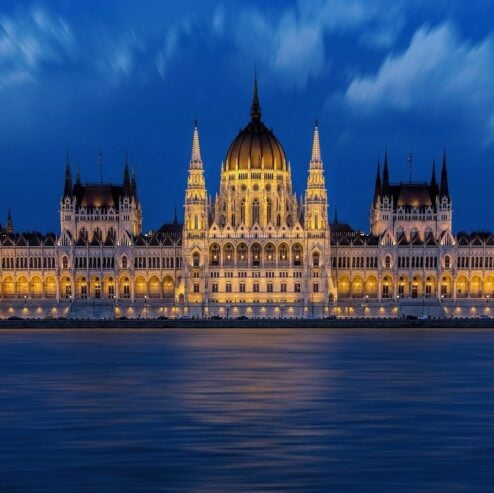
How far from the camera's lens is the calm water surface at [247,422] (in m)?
31.9

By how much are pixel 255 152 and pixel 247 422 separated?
108 metres

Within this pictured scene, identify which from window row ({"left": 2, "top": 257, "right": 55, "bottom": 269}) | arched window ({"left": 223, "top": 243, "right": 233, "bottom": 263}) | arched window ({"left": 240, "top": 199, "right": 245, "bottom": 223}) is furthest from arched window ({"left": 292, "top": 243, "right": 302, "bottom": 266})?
window row ({"left": 2, "top": 257, "right": 55, "bottom": 269})

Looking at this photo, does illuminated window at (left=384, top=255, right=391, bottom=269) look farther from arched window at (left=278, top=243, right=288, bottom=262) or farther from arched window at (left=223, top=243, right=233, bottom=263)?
arched window at (left=223, top=243, right=233, bottom=263)

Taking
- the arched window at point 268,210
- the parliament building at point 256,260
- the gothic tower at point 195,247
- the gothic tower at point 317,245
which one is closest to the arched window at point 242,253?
the parliament building at point 256,260

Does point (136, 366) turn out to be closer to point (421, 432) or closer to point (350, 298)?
point (421, 432)

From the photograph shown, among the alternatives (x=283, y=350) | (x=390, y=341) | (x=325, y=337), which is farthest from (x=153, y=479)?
(x=325, y=337)

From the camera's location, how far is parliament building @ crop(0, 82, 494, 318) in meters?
141

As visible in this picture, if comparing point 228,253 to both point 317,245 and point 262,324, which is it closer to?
point 317,245

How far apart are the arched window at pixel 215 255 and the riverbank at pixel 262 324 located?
10.9m

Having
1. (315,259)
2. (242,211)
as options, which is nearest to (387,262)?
(315,259)

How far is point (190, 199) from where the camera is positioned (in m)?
144

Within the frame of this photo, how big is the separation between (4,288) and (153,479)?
121541 millimetres

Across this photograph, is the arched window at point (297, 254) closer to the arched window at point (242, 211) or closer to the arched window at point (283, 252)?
the arched window at point (283, 252)

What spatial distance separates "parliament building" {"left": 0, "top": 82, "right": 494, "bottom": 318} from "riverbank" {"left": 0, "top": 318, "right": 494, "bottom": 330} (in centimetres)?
694
